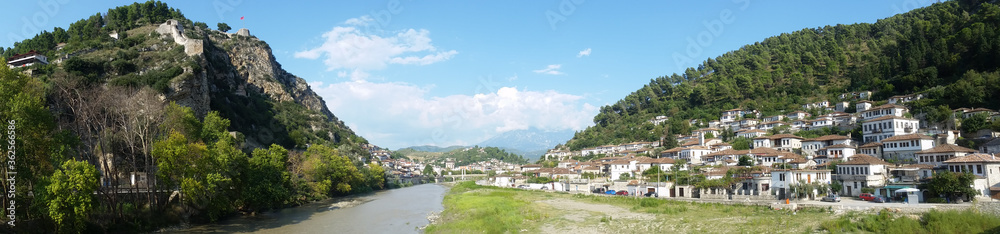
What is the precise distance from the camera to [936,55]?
217ft

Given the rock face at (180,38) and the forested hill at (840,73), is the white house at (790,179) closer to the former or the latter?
the forested hill at (840,73)

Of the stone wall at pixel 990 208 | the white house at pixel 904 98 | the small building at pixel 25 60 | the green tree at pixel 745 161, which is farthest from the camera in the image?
the white house at pixel 904 98

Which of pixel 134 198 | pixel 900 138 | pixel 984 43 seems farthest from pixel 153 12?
pixel 984 43

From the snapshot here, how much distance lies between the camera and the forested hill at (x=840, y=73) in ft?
198

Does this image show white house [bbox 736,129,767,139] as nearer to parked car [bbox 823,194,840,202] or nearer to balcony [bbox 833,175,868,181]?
balcony [bbox 833,175,868,181]

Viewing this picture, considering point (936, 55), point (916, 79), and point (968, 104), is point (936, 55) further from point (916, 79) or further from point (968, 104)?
point (968, 104)

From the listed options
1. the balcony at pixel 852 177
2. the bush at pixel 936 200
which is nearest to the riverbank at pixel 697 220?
the bush at pixel 936 200

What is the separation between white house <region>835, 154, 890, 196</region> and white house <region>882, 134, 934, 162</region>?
7.51 m

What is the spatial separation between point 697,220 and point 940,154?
28.5 meters

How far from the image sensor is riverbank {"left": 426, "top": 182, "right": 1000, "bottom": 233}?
20.0 m

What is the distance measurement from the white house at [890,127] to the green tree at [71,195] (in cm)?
6425

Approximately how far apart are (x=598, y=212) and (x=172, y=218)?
85.6 feet

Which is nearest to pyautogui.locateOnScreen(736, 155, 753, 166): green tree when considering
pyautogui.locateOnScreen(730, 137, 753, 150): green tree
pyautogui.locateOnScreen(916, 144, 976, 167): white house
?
pyautogui.locateOnScreen(730, 137, 753, 150): green tree

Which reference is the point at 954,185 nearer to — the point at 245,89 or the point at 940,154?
the point at 940,154
